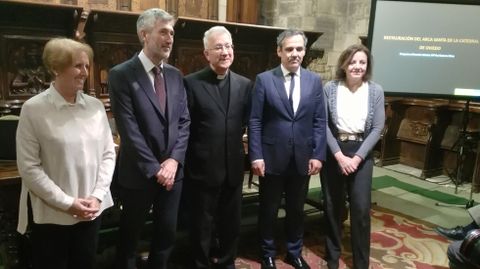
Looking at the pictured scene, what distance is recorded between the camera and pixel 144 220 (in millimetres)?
1991

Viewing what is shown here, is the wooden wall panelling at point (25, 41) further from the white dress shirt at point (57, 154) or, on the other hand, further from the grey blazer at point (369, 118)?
the grey blazer at point (369, 118)

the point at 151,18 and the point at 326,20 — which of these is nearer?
the point at 151,18

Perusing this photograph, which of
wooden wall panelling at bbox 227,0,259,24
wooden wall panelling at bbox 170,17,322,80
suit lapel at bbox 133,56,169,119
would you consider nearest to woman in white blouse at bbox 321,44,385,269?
suit lapel at bbox 133,56,169,119

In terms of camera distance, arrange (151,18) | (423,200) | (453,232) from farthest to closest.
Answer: (423,200) → (453,232) → (151,18)

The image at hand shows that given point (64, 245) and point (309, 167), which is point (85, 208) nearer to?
point (64, 245)

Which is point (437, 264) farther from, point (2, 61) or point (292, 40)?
point (2, 61)

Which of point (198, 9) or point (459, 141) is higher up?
point (198, 9)

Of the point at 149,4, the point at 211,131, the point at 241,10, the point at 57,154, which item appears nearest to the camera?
the point at 57,154

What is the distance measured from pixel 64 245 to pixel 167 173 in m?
0.53

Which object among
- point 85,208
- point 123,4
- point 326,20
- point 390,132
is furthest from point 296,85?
point 390,132

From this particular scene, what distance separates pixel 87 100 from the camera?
1.69m

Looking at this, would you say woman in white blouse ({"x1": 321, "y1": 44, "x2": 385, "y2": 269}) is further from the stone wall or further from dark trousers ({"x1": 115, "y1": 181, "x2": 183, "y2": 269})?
the stone wall

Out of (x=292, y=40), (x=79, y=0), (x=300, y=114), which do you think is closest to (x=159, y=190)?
(x=300, y=114)

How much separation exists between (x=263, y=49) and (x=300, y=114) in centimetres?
221
